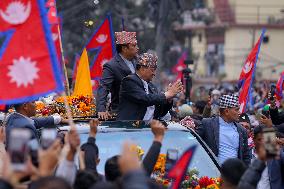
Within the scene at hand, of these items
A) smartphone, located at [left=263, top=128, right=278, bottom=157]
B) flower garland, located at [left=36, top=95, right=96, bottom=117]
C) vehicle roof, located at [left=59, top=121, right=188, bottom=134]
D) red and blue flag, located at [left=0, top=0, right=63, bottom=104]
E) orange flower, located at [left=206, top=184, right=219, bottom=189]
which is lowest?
orange flower, located at [left=206, top=184, right=219, bottom=189]

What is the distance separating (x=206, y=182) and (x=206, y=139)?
1713 millimetres

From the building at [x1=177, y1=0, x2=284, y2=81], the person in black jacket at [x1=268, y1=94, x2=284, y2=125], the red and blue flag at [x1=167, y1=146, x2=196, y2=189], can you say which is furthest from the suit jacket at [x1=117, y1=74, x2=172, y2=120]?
the building at [x1=177, y1=0, x2=284, y2=81]

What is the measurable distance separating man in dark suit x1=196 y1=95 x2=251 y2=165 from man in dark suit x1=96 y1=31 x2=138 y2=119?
1403 millimetres

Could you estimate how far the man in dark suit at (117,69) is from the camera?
401 inches

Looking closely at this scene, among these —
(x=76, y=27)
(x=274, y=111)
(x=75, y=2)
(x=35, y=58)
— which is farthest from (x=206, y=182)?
(x=76, y=27)


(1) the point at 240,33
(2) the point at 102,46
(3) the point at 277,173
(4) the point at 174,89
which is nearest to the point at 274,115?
(4) the point at 174,89

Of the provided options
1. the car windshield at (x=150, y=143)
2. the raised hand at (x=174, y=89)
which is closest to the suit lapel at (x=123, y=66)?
the raised hand at (x=174, y=89)

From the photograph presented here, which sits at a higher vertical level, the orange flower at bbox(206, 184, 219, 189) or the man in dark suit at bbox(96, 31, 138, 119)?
the man in dark suit at bbox(96, 31, 138, 119)

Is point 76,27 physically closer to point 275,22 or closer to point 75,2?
point 75,2

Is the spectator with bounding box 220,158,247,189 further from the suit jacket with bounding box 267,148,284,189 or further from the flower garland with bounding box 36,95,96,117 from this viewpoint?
the flower garland with bounding box 36,95,96,117

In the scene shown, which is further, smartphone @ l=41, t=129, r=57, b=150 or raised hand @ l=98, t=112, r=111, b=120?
raised hand @ l=98, t=112, r=111, b=120

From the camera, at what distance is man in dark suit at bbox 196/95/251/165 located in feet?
29.8

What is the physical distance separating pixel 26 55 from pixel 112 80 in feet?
12.4

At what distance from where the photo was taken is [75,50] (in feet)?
143
